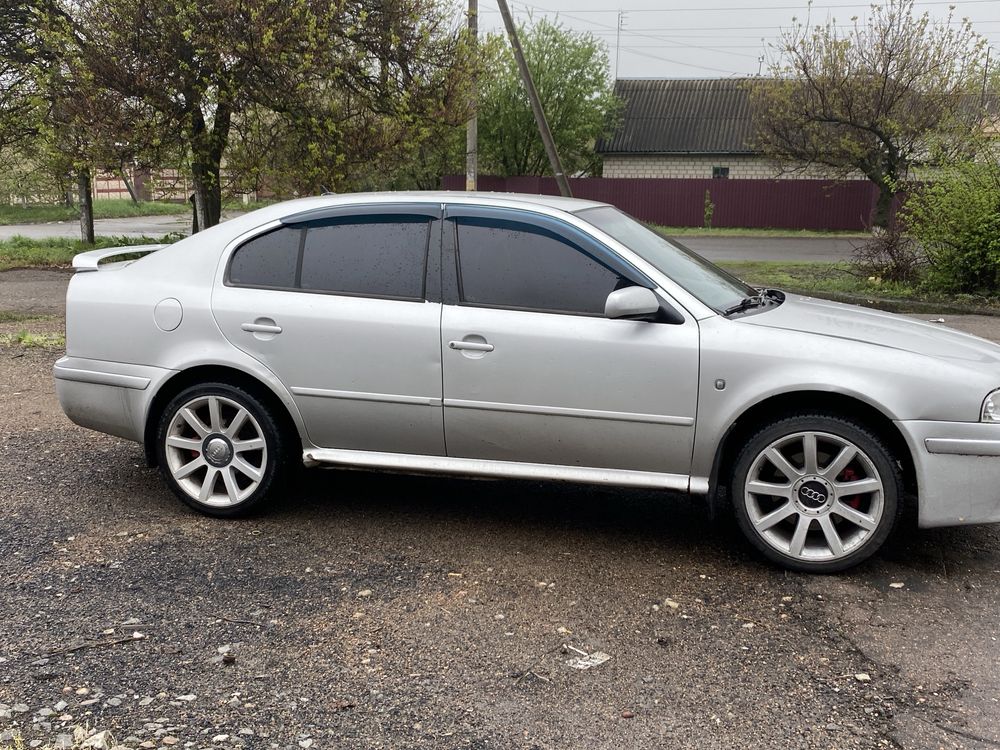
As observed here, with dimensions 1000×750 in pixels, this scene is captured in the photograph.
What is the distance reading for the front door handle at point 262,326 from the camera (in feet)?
15.4

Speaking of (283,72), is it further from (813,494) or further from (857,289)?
(813,494)

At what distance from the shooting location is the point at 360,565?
433cm

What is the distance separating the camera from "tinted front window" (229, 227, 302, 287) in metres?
4.82

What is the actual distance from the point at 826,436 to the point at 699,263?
1.37 metres

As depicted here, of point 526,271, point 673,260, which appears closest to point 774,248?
point 673,260

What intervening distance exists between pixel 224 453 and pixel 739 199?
3360 cm

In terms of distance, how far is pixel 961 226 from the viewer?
13344 mm

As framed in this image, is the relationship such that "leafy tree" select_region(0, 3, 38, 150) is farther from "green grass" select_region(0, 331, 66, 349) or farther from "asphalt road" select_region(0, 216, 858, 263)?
"green grass" select_region(0, 331, 66, 349)

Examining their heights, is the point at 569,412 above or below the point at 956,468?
above

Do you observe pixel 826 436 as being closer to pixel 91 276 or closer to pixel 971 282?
pixel 91 276

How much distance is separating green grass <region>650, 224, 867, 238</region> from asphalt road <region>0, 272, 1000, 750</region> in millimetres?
28567

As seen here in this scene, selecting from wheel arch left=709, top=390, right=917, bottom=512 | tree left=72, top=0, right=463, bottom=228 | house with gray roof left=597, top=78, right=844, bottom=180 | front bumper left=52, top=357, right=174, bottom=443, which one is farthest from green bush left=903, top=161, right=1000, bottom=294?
house with gray roof left=597, top=78, right=844, bottom=180

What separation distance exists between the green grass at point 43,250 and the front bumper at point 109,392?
1389cm

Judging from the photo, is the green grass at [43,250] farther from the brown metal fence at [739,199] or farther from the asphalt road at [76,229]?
the brown metal fence at [739,199]
